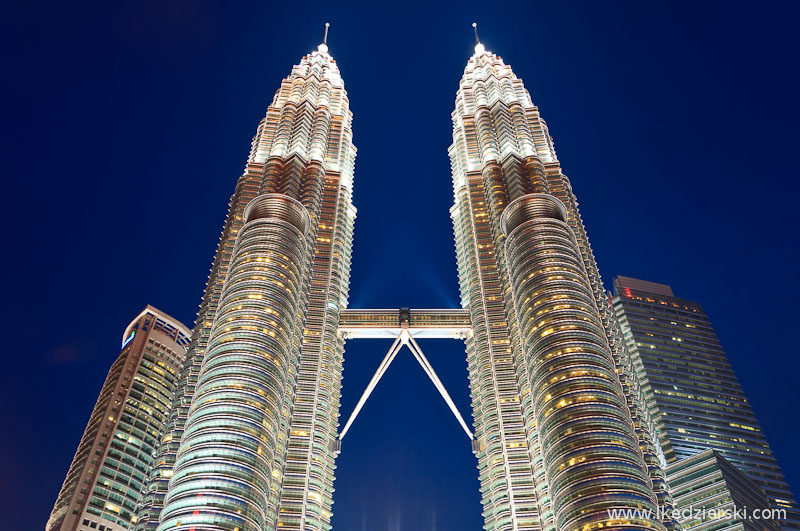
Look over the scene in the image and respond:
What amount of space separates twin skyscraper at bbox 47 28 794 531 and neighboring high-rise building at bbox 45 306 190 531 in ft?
2.25

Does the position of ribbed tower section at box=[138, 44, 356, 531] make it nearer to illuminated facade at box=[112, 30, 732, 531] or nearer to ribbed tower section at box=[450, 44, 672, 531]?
illuminated facade at box=[112, 30, 732, 531]

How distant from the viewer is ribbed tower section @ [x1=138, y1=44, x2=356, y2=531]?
110m

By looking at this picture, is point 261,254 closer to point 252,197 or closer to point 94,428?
point 252,197

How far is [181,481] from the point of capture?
10869 centimetres

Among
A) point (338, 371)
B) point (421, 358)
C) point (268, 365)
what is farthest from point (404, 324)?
point (268, 365)

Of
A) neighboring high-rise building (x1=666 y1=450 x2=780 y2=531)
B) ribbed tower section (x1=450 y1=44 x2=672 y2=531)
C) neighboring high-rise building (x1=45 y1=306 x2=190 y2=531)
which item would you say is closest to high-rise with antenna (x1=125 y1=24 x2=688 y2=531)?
ribbed tower section (x1=450 y1=44 x2=672 y2=531)

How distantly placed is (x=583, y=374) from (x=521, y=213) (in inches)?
1840

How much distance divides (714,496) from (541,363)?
214ft

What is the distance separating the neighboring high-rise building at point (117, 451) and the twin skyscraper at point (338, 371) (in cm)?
68

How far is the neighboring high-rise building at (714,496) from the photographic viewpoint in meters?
156

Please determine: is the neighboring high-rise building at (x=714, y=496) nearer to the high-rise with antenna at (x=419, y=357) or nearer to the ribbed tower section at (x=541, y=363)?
the ribbed tower section at (x=541, y=363)

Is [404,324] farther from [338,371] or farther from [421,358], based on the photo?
[338,371]

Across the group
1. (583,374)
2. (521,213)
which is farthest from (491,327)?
(583,374)

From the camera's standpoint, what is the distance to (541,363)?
125m
